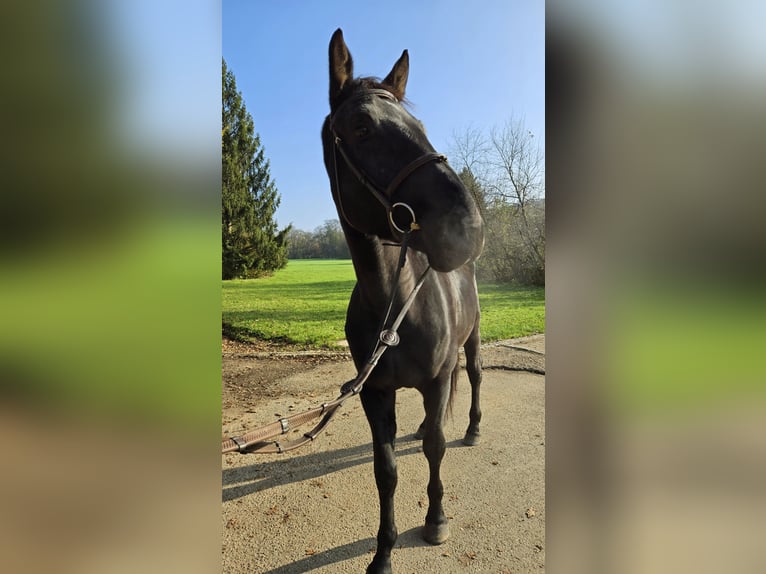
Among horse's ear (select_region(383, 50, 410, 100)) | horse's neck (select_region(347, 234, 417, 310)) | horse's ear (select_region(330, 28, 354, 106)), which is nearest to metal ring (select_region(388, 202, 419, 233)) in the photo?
horse's neck (select_region(347, 234, 417, 310))

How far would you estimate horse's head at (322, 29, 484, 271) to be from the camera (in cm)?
177

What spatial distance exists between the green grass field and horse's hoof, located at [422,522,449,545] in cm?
534

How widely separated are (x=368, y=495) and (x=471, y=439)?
5.22 feet

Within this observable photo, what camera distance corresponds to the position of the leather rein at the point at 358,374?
141cm

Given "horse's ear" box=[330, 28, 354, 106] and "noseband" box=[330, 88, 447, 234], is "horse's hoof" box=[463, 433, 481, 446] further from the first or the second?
"horse's ear" box=[330, 28, 354, 106]

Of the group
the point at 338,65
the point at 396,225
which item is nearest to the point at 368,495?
the point at 396,225

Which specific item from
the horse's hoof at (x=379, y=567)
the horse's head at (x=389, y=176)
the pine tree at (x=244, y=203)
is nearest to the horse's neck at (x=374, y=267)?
the horse's head at (x=389, y=176)

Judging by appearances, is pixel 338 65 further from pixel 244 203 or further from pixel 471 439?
pixel 244 203

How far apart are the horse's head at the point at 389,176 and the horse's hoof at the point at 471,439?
3443mm

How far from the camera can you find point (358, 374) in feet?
6.75
